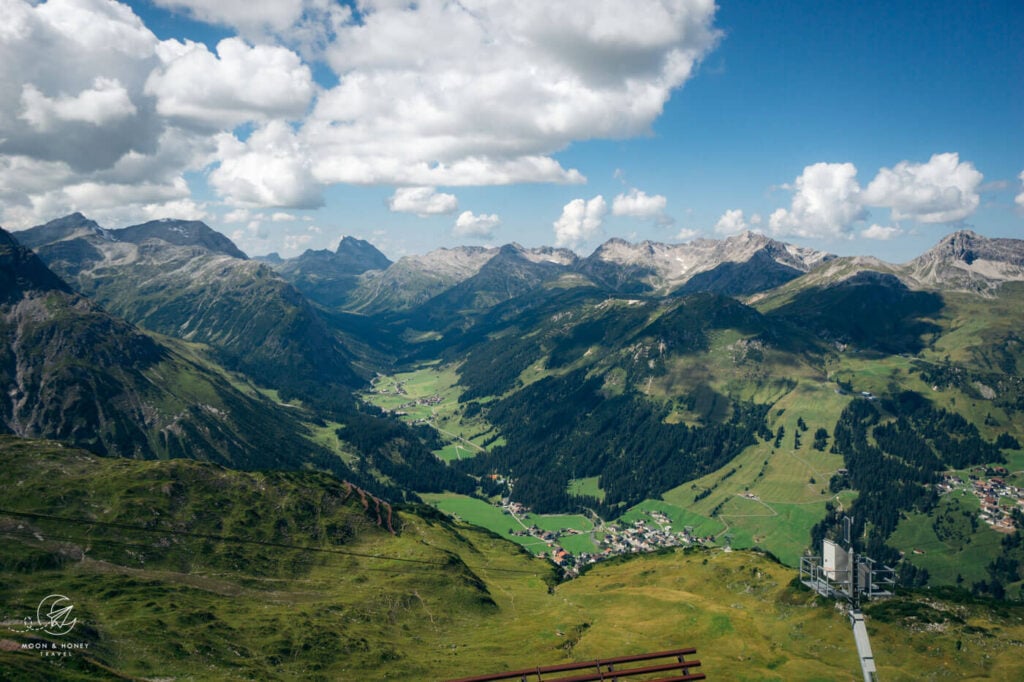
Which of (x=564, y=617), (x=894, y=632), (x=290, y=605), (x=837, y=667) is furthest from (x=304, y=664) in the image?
(x=894, y=632)

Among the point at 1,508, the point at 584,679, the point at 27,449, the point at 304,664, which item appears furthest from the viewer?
the point at 27,449

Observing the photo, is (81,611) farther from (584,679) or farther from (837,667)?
(837,667)

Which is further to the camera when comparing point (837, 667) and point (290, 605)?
point (290, 605)

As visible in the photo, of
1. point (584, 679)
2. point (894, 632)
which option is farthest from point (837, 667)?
point (584, 679)

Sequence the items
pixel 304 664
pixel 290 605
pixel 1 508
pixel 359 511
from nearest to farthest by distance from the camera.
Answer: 1. pixel 304 664
2. pixel 290 605
3. pixel 1 508
4. pixel 359 511

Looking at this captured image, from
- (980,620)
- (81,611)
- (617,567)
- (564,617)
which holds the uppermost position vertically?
(980,620)

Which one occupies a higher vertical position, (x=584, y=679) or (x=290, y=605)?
(x=584, y=679)
